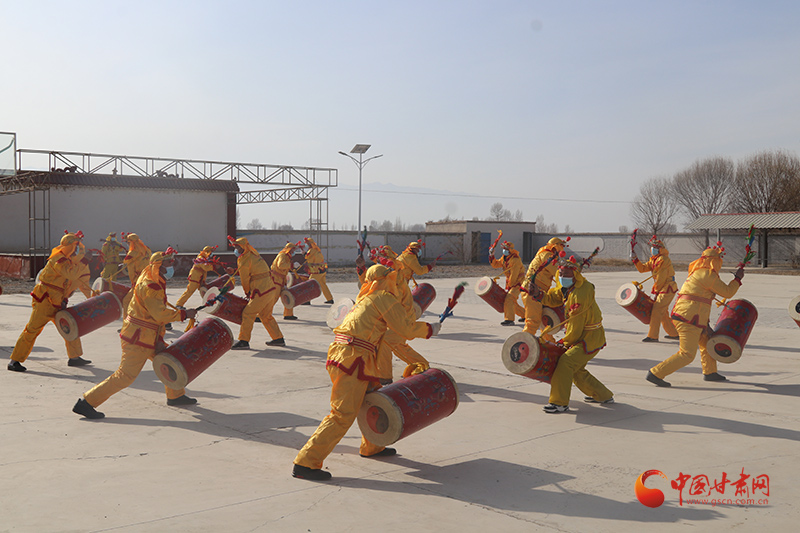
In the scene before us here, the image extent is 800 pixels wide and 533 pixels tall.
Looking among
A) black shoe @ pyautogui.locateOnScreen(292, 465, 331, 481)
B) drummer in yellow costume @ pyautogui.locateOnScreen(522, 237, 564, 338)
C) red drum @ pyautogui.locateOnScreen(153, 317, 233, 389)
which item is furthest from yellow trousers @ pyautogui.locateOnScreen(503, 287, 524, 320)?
black shoe @ pyautogui.locateOnScreen(292, 465, 331, 481)

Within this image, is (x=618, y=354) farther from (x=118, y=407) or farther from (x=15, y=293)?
(x=15, y=293)

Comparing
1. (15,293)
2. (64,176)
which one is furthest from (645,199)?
(15,293)

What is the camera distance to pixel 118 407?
7238 millimetres

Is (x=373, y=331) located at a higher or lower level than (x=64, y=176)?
lower

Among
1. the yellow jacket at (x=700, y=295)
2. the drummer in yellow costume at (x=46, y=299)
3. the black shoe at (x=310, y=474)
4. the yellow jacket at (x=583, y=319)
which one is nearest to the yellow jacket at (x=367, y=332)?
the black shoe at (x=310, y=474)

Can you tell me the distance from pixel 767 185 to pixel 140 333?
5101 cm

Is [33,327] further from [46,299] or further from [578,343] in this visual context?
[578,343]

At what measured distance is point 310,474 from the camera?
4945mm

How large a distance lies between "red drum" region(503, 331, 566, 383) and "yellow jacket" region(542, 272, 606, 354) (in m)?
0.22

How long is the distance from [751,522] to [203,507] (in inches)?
135

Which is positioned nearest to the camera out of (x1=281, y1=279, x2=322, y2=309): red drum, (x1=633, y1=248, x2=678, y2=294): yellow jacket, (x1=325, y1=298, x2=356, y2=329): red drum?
(x1=325, y1=298, x2=356, y2=329): red drum

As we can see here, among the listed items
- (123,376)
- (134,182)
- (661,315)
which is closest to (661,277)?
(661,315)

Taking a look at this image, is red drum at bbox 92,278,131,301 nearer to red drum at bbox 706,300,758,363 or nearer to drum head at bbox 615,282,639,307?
drum head at bbox 615,282,639,307

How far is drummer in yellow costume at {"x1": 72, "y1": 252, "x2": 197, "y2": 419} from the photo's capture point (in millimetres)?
6707
